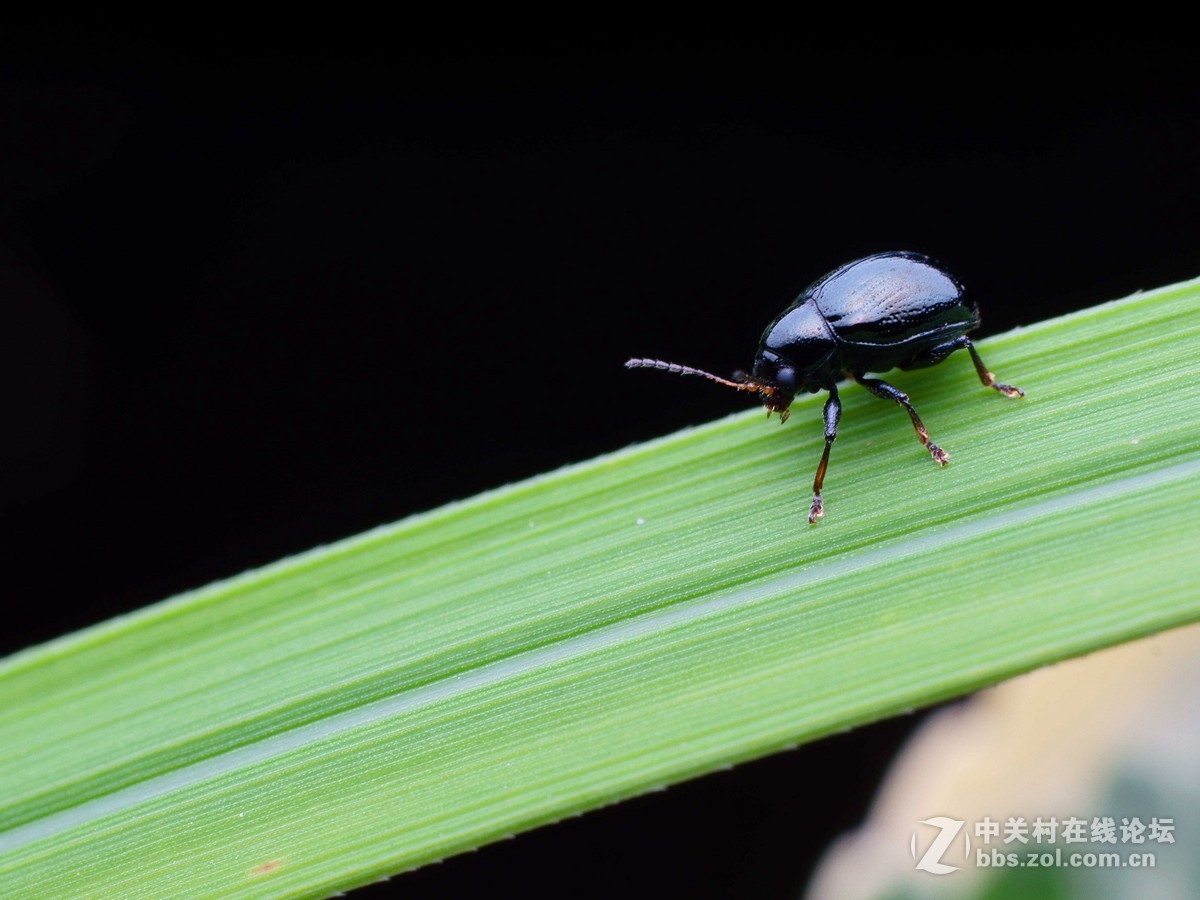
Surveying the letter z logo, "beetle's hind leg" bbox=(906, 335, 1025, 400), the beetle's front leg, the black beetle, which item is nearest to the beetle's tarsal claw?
the beetle's front leg

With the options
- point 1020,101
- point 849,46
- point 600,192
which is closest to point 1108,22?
point 1020,101

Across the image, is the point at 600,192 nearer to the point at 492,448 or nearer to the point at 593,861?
the point at 492,448

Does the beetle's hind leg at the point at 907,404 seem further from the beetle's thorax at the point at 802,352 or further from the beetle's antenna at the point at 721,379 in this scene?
the beetle's antenna at the point at 721,379

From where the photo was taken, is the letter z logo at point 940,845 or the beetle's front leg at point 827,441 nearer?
the beetle's front leg at point 827,441

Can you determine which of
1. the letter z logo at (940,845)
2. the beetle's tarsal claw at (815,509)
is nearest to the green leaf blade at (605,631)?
the beetle's tarsal claw at (815,509)

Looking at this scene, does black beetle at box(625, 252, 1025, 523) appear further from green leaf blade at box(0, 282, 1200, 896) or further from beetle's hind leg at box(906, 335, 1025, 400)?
green leaf blade at box(0, 282, 1200, 896)

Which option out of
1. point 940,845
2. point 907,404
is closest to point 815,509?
point 907,404

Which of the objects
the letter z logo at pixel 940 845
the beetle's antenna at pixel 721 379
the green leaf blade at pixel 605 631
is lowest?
the letter z logo at pixel 940 845
